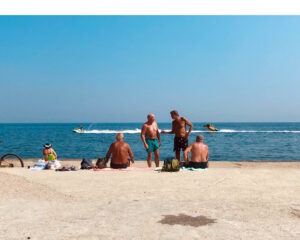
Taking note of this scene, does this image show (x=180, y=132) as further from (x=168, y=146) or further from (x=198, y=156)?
(x=168, y=146)

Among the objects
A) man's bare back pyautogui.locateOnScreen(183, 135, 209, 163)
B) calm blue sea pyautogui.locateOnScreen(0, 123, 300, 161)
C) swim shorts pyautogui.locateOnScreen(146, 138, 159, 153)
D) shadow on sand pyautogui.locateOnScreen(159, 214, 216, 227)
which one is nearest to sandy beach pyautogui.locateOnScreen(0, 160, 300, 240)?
shadow on sand pyautogui.locateOnScreen(159, 214, 216, 227)

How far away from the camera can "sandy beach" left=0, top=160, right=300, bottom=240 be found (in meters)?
4.40

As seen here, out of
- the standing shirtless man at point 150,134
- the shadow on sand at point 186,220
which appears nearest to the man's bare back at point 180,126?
the standing shirtless man at point 150,134

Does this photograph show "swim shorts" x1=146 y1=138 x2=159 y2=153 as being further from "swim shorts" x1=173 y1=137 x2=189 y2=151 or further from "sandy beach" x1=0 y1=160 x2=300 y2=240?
"sandy beach" x1=0 y1=160 x2=300 y2=240

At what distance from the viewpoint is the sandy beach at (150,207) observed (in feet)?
14.4

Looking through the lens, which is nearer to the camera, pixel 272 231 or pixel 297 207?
pixel 272 231

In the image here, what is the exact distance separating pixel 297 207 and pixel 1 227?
4.57m

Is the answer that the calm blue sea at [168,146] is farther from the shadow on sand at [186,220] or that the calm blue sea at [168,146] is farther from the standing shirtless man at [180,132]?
the shadow on sand at [186,220]

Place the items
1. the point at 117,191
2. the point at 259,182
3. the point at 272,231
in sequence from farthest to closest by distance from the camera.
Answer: the point at 259,182 → the point at 117,191 → the point at 272,231

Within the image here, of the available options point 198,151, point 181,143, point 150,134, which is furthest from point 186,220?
point 181,143

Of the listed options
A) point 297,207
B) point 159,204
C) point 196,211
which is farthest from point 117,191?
point 297,207

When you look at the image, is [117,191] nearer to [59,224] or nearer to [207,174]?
[59,224]

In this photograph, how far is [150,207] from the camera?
222 inches

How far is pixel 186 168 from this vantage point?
1029cm
